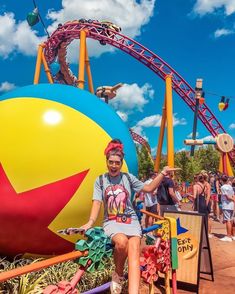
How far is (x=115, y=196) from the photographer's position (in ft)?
10.2

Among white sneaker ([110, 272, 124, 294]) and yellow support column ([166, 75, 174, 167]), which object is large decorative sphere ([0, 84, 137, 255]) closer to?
white sneaker ([110, 272, 124, 294])

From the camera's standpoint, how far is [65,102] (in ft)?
14.2

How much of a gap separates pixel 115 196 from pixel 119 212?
144 millimetres

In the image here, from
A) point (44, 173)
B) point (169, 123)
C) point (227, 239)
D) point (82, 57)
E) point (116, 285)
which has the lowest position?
point (227, 239)

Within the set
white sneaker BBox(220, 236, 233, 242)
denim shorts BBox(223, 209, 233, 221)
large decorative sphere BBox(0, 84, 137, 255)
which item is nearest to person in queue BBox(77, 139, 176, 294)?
large decorative sphere BBox(0, 84, 137, 255)

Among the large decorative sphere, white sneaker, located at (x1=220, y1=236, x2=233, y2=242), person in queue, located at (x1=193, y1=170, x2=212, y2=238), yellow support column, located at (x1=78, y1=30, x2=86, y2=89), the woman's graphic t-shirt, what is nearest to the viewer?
the woman's graphic t-shirt

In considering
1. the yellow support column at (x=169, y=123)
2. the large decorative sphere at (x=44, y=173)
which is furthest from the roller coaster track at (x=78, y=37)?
the large decorative sphere at (x=44, y=173)

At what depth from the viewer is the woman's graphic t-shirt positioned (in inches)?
122

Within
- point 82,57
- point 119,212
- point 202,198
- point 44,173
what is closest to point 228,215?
point 202,198

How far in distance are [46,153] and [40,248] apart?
3.61 feet

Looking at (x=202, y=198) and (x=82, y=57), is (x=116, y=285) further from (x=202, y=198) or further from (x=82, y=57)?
(x=82, y=57)

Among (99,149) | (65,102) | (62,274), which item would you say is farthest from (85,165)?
(62,274)

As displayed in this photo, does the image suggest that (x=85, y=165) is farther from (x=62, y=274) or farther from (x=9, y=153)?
(x=62, y=274)

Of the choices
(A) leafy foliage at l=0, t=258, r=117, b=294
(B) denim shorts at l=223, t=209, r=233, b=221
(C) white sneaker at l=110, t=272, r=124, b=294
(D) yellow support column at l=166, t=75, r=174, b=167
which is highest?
(D) yellow support column at l=166, t=75, r=174, b=167
